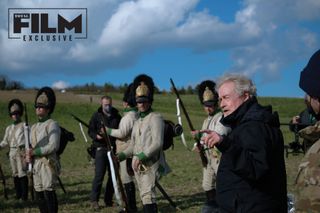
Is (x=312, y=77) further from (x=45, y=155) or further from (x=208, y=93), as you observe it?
(x=208, y=93)

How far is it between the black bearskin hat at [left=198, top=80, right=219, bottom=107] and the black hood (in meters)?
4.09

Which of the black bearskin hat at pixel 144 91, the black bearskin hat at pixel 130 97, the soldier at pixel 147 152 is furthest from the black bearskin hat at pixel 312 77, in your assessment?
the black bearskin hat at pixel 130 97

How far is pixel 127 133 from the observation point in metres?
8.98

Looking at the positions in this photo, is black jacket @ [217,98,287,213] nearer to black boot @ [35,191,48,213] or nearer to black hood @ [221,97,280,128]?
black hood @ [221,97,280,128]

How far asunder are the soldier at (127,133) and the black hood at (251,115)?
15.0 feet

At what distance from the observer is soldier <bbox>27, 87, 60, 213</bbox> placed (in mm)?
7723

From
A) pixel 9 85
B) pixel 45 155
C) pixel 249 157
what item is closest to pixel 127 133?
pixel 45 155

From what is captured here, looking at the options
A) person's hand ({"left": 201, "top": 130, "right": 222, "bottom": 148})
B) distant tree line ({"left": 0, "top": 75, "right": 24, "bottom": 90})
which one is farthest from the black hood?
distant tree line ({"left": 0, "top": 75, "right": 24, "bottom": 90})

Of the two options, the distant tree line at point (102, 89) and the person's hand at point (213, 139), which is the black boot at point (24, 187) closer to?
the person's hand at point (213, 139)

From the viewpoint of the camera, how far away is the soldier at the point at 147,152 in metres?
7.21

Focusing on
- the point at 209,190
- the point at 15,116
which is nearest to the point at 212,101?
the point at 209,190

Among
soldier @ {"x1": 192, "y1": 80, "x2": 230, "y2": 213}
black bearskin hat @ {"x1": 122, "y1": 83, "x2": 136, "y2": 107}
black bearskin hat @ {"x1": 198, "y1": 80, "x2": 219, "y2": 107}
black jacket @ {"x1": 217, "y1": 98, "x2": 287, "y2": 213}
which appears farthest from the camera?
black bearskin hat @ {"x1": 122, "y1": 83, "x2": 136, "y2": 107}

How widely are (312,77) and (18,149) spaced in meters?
10.1

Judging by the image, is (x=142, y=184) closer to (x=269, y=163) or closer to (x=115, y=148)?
(x=115, y=148)
